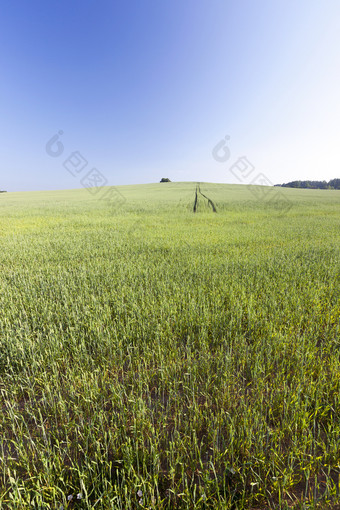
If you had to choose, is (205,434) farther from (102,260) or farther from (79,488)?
(102,260)

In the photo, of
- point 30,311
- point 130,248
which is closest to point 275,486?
point 30,311

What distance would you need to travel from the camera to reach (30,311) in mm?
3482

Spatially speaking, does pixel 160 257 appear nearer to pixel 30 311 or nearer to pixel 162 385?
pixel 30 311

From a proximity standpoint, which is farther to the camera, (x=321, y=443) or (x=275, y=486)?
(x=321, y=443)

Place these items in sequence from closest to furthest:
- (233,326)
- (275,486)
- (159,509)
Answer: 1. (159,509)
2. (275,486)
3. (233,326)

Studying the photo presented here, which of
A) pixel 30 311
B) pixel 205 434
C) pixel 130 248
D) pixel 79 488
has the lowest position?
pixel 205 434

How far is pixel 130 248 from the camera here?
752 cm

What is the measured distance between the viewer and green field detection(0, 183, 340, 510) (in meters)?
1.35

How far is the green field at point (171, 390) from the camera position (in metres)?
1.35

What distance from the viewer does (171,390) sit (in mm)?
1890

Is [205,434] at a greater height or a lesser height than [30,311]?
lesser

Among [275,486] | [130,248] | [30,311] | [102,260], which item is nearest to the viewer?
[275,486]

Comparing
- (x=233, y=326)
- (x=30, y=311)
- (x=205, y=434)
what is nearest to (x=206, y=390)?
(x=205, y=434)

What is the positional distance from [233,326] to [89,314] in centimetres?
216
